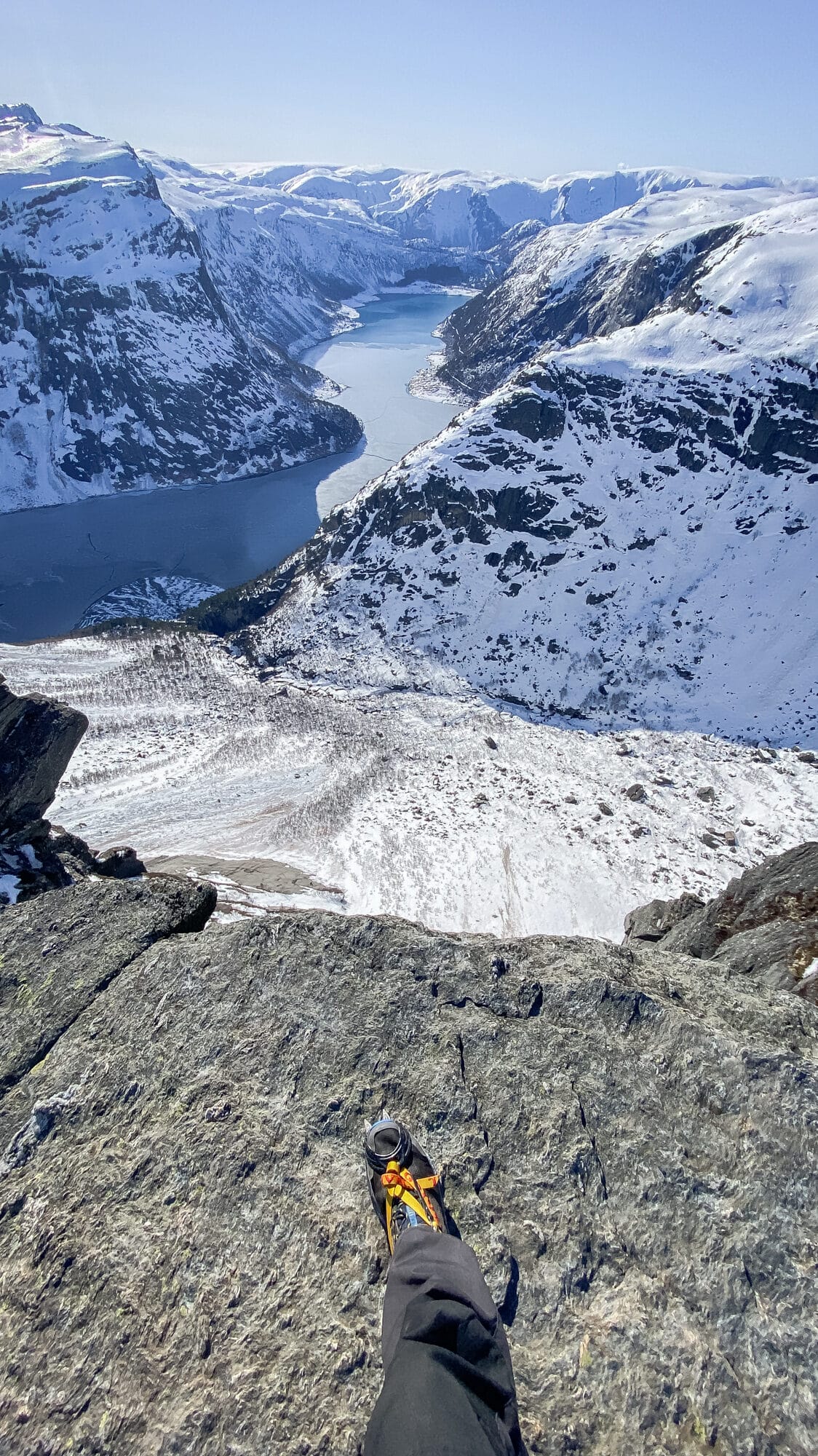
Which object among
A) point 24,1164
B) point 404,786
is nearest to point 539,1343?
point 24,1164

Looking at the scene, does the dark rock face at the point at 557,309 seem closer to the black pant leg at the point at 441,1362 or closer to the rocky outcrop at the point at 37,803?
the rocky outcrop at the point at 37,803

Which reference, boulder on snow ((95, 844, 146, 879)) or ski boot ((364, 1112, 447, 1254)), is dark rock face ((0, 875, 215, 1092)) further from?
boulder on snow ((95, 844, 146, 879))

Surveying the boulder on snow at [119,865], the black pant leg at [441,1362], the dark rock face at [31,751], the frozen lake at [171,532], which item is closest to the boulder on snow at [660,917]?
the black pant leg at [441,1362]

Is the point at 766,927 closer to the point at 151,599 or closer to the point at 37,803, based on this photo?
the point at 37,803

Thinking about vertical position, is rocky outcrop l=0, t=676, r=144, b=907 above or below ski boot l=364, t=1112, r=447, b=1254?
below

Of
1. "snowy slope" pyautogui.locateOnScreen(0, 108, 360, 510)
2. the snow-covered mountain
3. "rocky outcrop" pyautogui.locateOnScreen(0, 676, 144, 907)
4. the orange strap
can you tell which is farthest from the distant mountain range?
the orange strap

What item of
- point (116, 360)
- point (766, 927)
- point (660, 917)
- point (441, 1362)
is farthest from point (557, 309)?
point (441, 1362)
